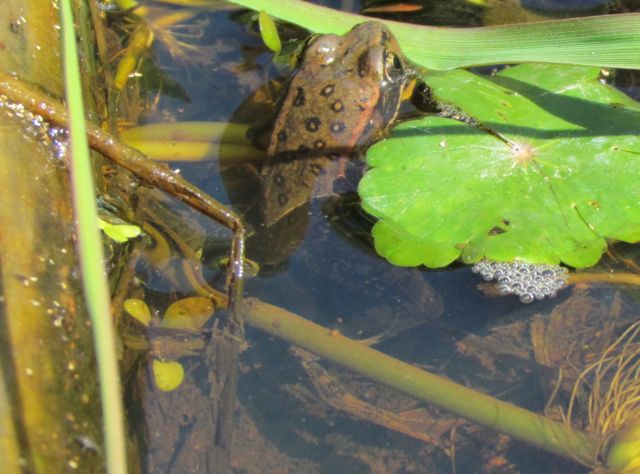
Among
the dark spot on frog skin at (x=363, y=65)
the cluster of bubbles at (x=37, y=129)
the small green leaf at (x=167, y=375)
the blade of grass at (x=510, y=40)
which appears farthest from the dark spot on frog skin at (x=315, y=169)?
the cluster of bubbles at (x=37, y=129)

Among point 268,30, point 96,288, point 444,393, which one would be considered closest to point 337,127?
point 268,30

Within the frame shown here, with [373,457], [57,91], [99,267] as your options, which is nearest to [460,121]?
[373,457]

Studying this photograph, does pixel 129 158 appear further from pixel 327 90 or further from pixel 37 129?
pixel 327 90

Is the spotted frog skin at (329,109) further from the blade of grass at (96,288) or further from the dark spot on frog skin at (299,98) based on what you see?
the blade of grass at (96,288)

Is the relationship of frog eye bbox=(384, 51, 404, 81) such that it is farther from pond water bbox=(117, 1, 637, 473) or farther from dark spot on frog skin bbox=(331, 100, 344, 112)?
pond water bbox=(117, 1, 637, 473)

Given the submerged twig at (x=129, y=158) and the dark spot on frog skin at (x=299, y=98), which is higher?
the submerged twig at (x=129, y=158)
